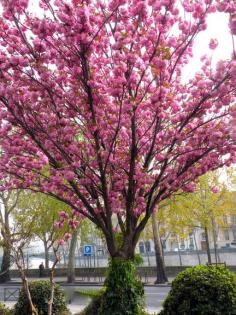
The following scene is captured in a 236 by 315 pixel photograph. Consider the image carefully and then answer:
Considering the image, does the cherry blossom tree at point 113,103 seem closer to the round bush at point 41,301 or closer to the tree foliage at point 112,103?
the tree foliage at point 112,103

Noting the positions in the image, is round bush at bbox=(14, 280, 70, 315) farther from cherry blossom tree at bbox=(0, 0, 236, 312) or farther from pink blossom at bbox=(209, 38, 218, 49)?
pink blossom at bbox=(209, 38, 218, 49)

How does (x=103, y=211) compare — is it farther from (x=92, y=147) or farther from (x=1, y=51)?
(x=1, y=51)

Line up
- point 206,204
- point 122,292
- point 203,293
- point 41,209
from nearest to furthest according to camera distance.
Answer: point 203,293 < point 122,292 < point 206,204 < point 41,209

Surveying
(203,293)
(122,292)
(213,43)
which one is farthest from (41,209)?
(213,43)

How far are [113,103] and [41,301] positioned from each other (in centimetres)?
536

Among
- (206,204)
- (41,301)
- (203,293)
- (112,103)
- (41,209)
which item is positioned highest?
(41,209)

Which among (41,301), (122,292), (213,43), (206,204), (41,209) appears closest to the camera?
(213,43)

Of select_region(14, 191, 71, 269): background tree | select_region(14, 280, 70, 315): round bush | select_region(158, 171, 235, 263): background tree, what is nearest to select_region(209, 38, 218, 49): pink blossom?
select_region(14, 280, 70, 315): round bush

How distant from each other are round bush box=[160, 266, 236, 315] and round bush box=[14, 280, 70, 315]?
3.65m

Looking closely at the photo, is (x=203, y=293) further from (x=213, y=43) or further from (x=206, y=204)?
(x=206, y=204)

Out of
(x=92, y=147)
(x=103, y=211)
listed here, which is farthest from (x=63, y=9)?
(x=103, y=211)

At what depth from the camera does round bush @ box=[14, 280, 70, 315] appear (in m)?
9.33

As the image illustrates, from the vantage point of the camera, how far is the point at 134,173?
7910 millimetres

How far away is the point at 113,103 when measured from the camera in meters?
7.57
